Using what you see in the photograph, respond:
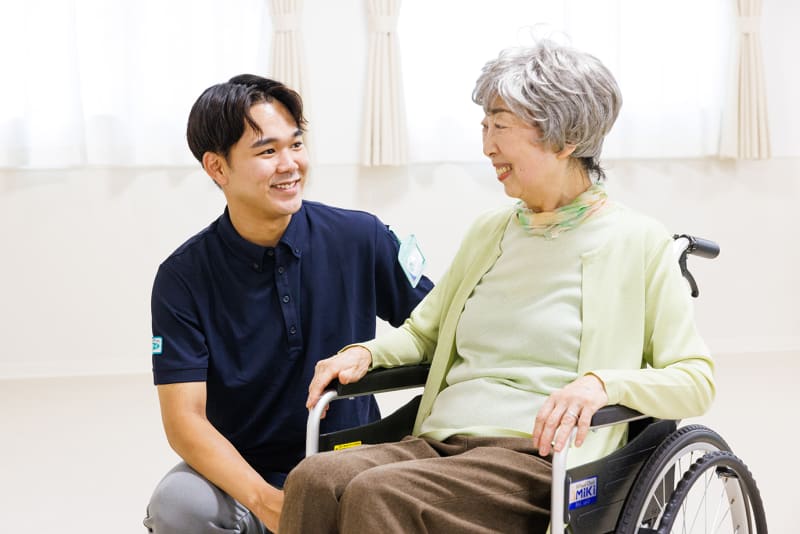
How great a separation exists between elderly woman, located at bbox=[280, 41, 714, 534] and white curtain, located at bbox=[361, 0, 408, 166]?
2863 mm

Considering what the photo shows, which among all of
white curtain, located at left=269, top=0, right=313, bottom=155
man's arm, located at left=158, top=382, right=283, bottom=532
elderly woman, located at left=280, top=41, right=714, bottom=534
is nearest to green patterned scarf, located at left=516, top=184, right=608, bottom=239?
elderly woman, located at left=280, top=41, right=714, bottom=534

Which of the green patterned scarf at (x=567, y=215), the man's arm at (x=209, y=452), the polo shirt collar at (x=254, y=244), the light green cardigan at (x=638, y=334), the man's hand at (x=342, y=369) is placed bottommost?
the man's arm at (x=209, y=452)

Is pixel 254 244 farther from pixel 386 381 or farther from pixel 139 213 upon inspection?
pixel 139 213

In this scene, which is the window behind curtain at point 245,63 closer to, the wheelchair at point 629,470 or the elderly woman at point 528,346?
the elderly woman at point 528,346

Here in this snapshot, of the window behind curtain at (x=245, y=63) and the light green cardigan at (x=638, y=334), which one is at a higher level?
the window behind curtain at (x=245, y=63)

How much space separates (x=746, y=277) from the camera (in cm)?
509

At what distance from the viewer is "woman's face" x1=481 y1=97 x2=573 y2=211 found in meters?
1.71

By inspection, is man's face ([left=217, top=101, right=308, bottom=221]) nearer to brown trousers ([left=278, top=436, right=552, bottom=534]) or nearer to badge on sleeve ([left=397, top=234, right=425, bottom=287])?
badge on sleeve ([left=397, top=234, right=425, bottom=287])

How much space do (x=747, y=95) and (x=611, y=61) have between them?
2.17 feet

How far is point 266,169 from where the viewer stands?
195 cm

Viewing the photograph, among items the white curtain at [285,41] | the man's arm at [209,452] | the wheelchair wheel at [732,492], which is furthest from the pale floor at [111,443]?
the white curtain at [285,41]

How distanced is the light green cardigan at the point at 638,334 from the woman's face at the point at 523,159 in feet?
0.37

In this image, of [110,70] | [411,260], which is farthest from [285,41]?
[411,260]

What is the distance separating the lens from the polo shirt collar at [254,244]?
198 centimetres
